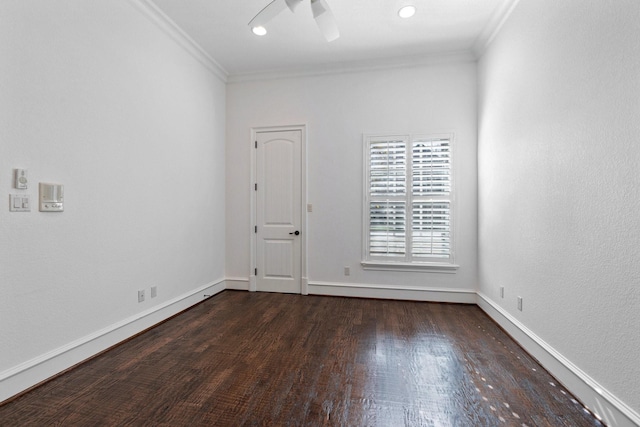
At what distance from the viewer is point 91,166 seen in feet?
7.93

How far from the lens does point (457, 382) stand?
6.89 feet

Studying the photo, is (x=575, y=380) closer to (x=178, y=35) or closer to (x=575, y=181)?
(x=575, y=181)

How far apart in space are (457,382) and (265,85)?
4.20 m

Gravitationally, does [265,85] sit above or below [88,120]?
above

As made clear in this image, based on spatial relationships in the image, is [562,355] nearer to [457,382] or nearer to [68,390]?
[457,382]

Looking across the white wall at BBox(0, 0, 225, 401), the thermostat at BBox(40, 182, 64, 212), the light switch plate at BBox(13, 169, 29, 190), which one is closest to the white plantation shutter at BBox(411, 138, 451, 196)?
the white wall at BBox(0, 0, 225, 401)

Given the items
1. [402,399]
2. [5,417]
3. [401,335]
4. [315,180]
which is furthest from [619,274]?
[5,417]

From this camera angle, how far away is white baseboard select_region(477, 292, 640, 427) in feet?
5.25

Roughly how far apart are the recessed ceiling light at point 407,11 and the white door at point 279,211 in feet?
6.19

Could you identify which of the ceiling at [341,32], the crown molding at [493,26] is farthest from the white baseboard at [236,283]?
the crown molding at [493,26]

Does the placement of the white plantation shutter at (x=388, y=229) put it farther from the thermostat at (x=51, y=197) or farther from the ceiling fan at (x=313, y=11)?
the thermostat at (x=51, y=197)

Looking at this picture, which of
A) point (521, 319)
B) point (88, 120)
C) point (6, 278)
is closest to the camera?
point (6, 278)

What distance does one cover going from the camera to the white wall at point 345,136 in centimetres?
388

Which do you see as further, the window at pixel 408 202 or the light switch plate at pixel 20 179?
the window at pixel 408 202
